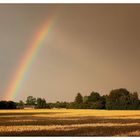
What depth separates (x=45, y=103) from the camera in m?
18.9

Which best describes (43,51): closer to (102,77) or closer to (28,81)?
(28,81)

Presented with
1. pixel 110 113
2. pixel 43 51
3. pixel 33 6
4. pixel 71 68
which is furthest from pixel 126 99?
pixel 33 6

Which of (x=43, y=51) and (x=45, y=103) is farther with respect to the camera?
(x=43, y=51)

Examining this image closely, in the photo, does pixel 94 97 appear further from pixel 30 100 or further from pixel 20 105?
pixel 20 105

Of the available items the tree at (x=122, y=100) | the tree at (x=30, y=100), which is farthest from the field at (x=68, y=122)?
the tree at (x=30, y=100)

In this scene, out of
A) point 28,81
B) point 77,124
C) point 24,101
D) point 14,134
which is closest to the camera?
point 14,134

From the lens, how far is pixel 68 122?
17141 millimetres

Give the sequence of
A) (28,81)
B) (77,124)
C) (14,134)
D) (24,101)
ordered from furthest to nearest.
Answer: (28,81)
(24,101)
(77,124)
(14,134)

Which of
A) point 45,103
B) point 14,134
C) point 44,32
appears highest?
point 44,32

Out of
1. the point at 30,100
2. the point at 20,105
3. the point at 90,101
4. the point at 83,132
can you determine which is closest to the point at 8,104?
the point at 20,105

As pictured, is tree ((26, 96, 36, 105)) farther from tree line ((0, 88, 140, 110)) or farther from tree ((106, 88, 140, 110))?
tree ((106, 88, 140, 110))

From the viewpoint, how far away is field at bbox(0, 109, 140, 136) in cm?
1509

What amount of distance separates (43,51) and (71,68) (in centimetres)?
145

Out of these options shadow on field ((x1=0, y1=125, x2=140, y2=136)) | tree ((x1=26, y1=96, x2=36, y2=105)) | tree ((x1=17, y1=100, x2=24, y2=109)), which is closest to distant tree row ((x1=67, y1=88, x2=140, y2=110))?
tree ((x1=26, y1=96, x2=36, y2=105))
